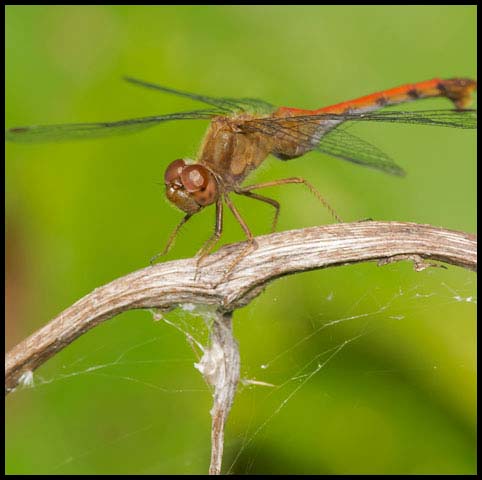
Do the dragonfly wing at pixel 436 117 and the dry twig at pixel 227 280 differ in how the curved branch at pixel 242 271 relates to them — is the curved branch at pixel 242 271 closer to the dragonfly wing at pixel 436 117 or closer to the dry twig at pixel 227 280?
the dry twig at pixel 227 280

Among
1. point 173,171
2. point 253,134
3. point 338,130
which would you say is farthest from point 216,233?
point 338,130

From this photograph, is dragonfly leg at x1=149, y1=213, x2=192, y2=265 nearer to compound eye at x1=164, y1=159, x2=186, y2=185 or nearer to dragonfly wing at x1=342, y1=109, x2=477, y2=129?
compound eye at x1=164, y1=159, x2=186, y2=185

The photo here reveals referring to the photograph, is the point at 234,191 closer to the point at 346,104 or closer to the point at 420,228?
the point at 346,104

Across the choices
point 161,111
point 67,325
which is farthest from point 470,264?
point 161,111

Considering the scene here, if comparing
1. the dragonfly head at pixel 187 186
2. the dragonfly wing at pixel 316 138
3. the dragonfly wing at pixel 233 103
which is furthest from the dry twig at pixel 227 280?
the dragonfly wing at pixel 233 103

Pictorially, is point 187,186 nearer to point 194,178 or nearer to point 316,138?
point 194,178

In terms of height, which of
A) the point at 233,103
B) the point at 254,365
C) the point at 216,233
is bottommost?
the point at 254,365

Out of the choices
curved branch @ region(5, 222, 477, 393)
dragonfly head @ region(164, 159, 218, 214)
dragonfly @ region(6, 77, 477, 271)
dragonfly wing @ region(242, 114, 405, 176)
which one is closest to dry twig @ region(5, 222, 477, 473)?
curved branch @ region(5, 222, 477, 393)
